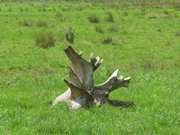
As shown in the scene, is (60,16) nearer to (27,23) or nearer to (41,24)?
(41,24)

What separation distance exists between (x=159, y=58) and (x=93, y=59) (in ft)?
37.7

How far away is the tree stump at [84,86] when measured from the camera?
13141mm

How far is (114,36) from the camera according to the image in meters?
31.0

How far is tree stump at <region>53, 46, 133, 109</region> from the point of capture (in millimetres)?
13141

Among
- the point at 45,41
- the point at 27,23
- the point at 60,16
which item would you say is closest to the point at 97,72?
the point at 45,41

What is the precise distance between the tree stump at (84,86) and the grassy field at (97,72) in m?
0.34

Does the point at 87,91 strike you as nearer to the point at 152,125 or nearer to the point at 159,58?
the point at 152,125

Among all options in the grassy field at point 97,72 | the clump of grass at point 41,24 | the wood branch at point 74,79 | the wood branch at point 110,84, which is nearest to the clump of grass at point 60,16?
the grassy field at point 97,72

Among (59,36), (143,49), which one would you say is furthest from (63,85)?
(59,36)

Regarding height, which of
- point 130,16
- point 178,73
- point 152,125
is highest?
point 152,125

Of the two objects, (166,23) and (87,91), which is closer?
(87,91)

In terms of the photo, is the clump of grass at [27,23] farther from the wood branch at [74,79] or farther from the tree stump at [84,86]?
the wood branch at [74,79]

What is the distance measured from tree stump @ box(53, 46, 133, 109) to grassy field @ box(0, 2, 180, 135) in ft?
1.13

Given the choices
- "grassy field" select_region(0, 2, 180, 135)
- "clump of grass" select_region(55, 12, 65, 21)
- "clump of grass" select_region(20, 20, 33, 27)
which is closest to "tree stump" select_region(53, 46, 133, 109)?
"grassy field" select_region(0, 2, 180, 135)
